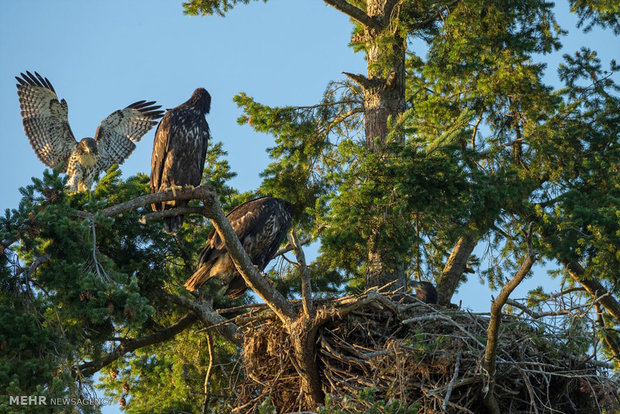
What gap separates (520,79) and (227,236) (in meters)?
5.83

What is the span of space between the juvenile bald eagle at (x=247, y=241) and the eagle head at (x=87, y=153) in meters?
4.81

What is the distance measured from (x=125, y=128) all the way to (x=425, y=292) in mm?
6944

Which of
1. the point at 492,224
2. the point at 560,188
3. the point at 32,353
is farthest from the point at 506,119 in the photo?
the point at 32,353

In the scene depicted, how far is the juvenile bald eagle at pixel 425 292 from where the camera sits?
10.0 m

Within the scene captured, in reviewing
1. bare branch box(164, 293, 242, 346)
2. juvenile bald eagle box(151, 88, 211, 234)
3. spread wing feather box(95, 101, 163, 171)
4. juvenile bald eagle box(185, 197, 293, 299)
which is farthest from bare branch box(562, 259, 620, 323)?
spread wing feather box(95, 101, 163, 171)

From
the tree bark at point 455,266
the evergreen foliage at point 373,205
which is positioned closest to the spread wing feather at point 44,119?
the evergreen foliage at point 373,205

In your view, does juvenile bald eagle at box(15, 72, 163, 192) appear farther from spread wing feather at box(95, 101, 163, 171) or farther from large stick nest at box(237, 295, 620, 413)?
large stick nest at box(237, 295, 620, 413)

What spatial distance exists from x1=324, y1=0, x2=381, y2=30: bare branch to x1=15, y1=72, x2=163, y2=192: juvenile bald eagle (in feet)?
13.7

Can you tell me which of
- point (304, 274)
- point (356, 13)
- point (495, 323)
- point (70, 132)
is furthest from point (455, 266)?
point (70, 132)

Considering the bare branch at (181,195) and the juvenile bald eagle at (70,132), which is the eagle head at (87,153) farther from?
the bare branch at (181,195)

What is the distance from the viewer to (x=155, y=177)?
10305 mm

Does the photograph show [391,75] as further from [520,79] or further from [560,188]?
[560,188]

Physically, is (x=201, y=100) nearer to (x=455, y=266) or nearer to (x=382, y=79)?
(x=382, y=79)

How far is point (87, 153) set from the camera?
1403 centimetres
